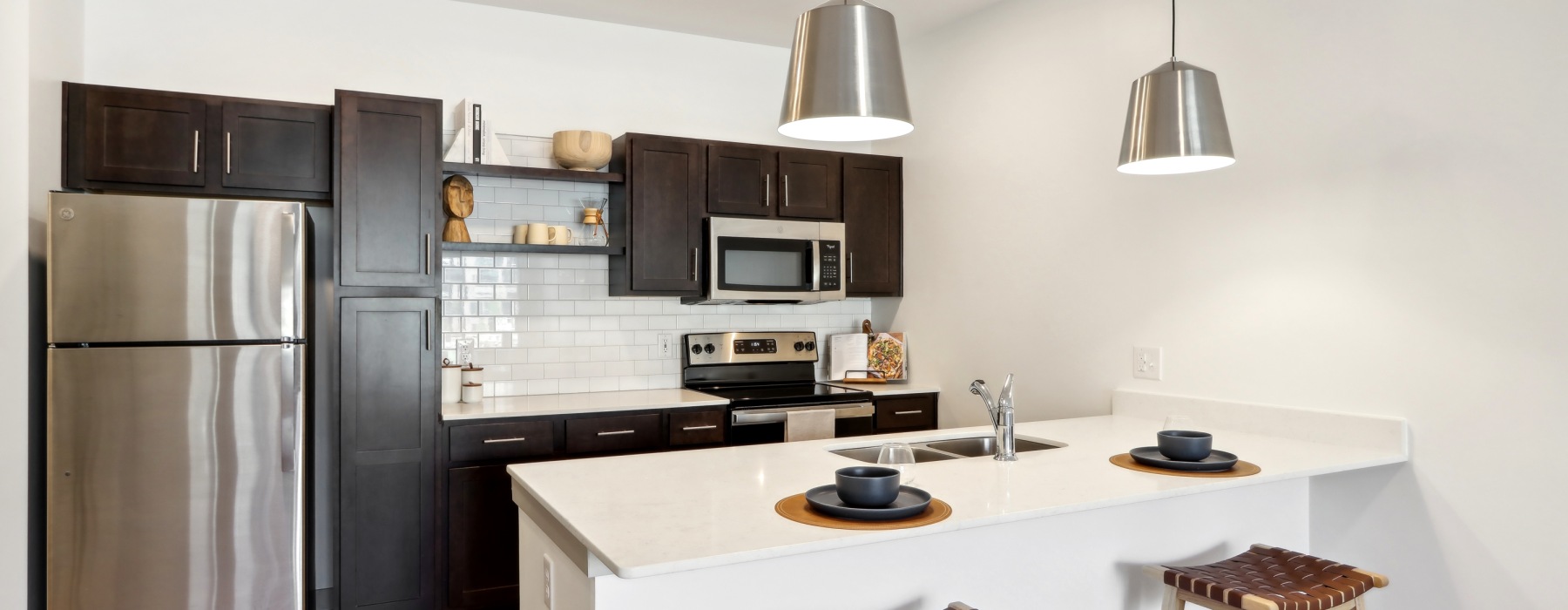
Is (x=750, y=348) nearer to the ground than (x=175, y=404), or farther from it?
farther from it

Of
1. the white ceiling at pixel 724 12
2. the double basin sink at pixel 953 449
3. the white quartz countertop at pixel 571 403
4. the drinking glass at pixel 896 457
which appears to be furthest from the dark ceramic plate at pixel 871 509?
the white ceiling at pixel 724 12

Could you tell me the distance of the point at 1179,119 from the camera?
2.15 metres

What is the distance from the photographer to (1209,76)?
2.19 meters

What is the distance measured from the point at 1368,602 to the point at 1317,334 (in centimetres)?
80

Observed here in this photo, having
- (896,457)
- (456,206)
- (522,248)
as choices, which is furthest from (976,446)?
(456,206)

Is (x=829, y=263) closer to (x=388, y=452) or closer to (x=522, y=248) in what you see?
(x=522, y=248)

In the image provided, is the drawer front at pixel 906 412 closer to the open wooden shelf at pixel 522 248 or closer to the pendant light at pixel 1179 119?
the open wooden shelf at pixel 522 248

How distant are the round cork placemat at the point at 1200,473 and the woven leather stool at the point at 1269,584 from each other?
223 millimetres

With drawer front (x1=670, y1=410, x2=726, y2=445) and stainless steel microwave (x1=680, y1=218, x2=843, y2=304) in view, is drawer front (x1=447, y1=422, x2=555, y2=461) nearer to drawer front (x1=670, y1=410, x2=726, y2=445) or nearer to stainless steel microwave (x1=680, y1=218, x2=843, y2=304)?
drawer front (x1=670, y1=410, x2=726, y2=445)

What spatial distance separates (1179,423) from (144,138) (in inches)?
140

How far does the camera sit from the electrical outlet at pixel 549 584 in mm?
1941

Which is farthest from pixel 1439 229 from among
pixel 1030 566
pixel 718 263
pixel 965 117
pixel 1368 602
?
pixel 718 263

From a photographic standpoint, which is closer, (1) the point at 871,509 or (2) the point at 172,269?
(1) the point at 871,509

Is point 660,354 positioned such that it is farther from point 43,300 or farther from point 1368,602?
point 1368,602
